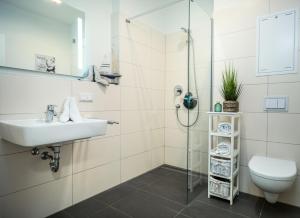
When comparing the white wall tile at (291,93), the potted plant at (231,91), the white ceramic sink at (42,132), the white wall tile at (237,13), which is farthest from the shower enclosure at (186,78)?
the white ceramic sink at (42,132)

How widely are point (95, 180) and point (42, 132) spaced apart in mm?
994

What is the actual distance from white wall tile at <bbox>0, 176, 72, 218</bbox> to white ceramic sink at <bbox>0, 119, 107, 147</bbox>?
1.60 ft

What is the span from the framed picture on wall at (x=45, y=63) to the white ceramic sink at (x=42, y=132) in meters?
0.49

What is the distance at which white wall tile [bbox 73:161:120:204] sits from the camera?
1774 millimetres

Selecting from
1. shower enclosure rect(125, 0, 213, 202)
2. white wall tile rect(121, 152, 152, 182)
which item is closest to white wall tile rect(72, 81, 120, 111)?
white wall tile rect(121, 152, 152, 182)

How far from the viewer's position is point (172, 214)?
1.61 meters

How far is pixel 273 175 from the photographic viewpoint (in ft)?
4.70

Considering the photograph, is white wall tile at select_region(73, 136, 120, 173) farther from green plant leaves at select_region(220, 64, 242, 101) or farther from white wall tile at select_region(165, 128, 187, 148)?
green plant leaves at select_region(220, 64, 242, 101)

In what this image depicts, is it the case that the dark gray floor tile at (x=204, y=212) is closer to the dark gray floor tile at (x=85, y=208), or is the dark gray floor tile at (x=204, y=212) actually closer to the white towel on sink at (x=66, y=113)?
the dark gray floor tile at (x=85, y=208)

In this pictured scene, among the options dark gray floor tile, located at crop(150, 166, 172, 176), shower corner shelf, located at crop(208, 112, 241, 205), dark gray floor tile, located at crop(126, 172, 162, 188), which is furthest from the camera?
dark gray floor tile, located at crop(150, 166, 172, 176)

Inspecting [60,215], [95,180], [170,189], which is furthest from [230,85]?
[60,215]

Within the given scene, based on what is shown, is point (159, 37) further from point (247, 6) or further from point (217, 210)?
point (217, 210)

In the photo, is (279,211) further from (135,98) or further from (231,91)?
(135,98)

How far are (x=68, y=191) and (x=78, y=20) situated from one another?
1.65 metres
